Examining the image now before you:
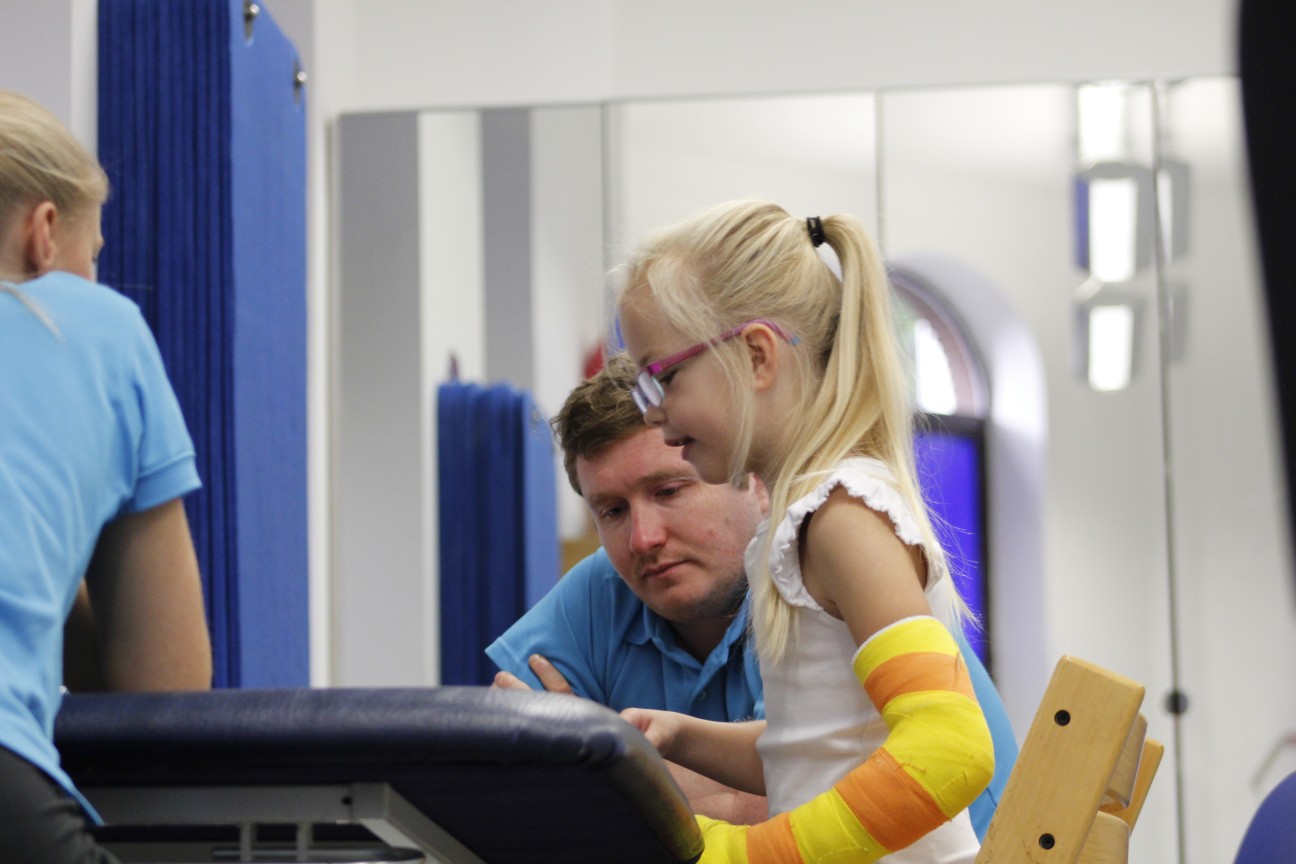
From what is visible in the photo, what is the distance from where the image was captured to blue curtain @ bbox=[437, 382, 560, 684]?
3.07 meters

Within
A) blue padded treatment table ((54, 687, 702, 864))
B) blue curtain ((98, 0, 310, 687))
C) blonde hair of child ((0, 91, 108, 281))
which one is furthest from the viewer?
blue curtain ((98, 0, 310, 687))

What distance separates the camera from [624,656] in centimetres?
156

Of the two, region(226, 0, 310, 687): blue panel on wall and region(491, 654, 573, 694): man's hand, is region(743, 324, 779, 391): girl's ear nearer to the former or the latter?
region(491, 654, 573, 694): man's hand

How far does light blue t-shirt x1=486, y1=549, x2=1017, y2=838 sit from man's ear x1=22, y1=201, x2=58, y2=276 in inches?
27.7

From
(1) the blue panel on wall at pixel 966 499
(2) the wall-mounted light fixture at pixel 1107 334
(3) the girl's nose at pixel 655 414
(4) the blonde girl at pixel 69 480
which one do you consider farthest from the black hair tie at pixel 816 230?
(2) the wall-mounted light fixture at pixel 1107 334

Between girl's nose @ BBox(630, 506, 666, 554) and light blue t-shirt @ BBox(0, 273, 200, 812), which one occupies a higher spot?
light blue t-shirt @ BBox(0, 273, 200, 812)

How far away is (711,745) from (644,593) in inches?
9.0

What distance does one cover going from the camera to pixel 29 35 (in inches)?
68.1

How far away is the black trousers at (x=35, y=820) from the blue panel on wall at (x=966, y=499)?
98.4 inches

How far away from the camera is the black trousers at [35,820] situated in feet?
2.26

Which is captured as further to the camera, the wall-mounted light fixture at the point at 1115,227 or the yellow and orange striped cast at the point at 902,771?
the wall-mounted light fixture at the point at 1115,227

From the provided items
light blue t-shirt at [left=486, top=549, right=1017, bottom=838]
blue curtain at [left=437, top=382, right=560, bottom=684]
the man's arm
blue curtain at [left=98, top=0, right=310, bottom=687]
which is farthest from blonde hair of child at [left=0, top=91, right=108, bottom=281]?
blue curtain at [left=437, top=382, right=560, bottom=684]

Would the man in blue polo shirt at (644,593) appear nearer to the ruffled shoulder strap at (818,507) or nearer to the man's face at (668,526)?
the man's face at (668,526)

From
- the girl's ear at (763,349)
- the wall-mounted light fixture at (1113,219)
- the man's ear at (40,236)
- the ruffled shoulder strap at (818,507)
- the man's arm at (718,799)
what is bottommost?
the man's arm at (718,799)
